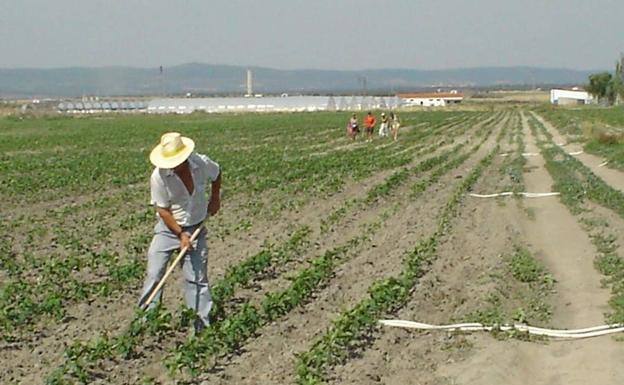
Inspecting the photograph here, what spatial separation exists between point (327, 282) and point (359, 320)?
6.48 ft

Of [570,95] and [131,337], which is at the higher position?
[131,337]

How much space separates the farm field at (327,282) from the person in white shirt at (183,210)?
287mm

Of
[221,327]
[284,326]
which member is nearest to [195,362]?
[221,327]

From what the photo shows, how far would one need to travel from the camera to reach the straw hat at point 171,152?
6305 mm

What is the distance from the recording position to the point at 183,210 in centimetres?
664

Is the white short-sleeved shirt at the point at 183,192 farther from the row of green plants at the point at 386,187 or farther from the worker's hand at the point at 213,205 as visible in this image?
the row of green plants at the point at 386,187

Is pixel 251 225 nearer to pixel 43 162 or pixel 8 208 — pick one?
pixel 8 208

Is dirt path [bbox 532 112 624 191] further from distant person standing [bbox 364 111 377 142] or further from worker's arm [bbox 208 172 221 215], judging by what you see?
worker's arm [bbox 208 172 221 215]

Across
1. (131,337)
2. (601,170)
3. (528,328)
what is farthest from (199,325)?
(601,170)

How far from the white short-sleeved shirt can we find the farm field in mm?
834

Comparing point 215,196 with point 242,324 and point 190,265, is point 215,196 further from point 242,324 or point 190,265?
point 242,324

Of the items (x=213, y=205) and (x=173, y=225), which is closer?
(x=173, y=225)

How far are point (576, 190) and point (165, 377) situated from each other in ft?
38.3

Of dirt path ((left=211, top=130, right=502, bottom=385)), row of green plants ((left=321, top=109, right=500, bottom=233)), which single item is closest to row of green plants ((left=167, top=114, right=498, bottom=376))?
dirt path ((left=211, top=130, right=502, bottom=385))
